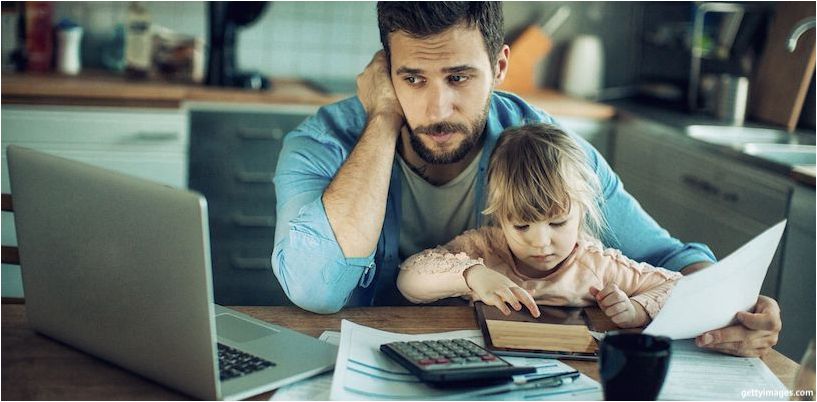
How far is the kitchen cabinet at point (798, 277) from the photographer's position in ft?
7.64

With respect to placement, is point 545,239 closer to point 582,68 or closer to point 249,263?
point 249,263

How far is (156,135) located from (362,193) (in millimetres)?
1637

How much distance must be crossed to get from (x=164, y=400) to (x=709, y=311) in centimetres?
71

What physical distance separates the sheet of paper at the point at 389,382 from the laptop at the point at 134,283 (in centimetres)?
4

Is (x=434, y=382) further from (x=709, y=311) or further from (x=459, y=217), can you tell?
(x=459, y=217)

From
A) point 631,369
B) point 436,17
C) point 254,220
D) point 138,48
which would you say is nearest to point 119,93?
point 138,48

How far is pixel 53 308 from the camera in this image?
3.88ft

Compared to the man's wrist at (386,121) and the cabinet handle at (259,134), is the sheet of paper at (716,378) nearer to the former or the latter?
the man's wrist at (386,121)

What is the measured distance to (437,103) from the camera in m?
1.74

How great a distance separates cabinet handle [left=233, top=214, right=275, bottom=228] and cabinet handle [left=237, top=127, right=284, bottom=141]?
0.29 m

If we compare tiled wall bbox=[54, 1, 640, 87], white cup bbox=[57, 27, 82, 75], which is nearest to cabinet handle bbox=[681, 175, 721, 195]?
tiled wall bbox=[54, 1, 640, 87]

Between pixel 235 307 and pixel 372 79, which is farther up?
pixel 372 79

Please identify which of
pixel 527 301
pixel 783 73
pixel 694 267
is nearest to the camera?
pixel 527 301

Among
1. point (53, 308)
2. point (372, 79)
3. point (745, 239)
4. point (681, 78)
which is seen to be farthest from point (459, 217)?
point (681, 78)
